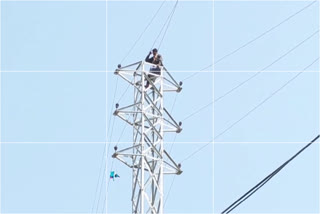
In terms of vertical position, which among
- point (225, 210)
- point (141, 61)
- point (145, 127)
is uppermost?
point (141, 61)

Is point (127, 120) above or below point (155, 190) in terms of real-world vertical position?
above

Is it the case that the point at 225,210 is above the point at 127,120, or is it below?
below

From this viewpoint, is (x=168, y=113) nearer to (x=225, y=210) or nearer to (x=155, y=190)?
(x=155, y=190)

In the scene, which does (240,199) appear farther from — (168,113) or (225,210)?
(168,113)

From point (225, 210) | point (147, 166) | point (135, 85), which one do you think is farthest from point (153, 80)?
point (225, 210)

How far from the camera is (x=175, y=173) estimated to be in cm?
3019

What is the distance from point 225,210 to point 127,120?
16.5 feet

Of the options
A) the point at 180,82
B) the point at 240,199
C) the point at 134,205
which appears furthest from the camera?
the point at 180,82

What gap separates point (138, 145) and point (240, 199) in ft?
14.5

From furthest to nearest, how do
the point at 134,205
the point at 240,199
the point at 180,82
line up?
the point at 180,82 < the point at 134,205 < the point at 240,199

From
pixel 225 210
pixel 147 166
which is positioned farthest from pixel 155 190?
pixel 225 210

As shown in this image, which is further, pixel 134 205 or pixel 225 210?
pixel 134 205

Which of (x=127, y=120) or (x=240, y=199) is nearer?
(x=240, y=199)

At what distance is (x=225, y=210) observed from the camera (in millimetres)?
27125
